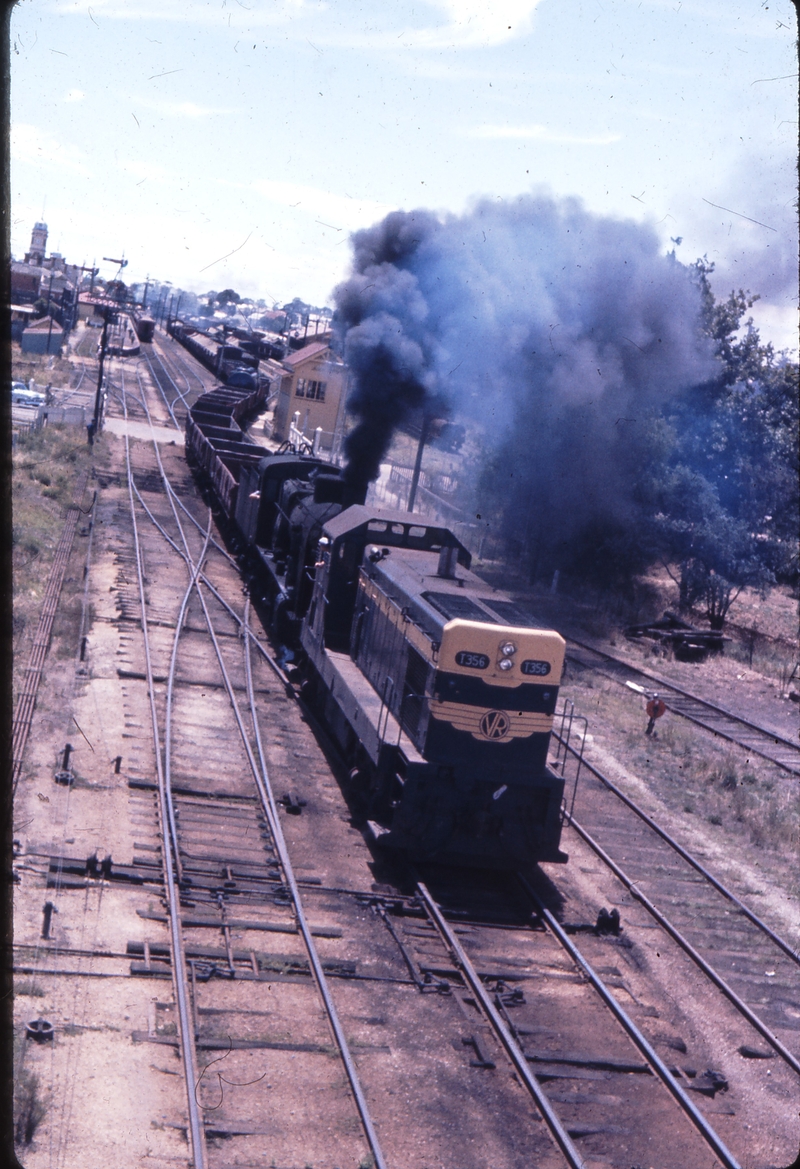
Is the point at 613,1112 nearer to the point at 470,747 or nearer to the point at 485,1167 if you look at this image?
the point at 485,1167

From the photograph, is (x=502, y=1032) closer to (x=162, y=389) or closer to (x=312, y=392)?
(x=312, y=392)

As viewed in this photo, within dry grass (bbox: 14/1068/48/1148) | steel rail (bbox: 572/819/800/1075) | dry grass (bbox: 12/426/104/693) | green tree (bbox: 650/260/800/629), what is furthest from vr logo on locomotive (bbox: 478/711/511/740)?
green tree (bbox: 650/260/800/629)

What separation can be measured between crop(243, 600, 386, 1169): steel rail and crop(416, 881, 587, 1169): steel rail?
131 centimetres

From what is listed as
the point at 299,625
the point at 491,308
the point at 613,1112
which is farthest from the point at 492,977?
the point at 491,308

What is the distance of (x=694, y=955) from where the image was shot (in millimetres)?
10695

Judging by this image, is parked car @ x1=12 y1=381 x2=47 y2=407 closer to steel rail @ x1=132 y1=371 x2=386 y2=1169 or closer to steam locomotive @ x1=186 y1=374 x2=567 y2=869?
steel rail @ x1=132 y1=371 x2=386 y2=1169

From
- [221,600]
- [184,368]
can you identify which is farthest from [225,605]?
[184,368]

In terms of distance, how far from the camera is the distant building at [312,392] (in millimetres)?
50906

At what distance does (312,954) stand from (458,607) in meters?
4.06

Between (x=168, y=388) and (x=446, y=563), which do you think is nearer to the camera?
(x=446, y=563)

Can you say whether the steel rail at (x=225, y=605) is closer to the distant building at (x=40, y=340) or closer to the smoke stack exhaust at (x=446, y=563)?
the smoke stack exhaust at (x=446, y=563)

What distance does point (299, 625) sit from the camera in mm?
17969

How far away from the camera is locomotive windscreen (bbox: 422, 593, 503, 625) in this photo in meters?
11.4

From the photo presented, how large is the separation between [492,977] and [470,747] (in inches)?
97.4
